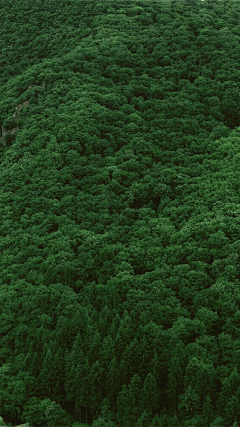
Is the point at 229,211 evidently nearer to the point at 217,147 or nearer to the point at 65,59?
the point at 217,147

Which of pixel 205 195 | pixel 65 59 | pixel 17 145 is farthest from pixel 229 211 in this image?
pixel 65 59

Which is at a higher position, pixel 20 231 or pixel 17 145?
A: pixel 17 145

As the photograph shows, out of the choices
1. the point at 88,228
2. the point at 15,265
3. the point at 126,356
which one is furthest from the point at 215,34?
the point at 126,356

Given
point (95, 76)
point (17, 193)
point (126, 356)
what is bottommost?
point (126, 356)

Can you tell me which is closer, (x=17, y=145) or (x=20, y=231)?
(x=20, y=231)

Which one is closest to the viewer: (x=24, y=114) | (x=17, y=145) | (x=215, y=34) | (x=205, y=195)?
(x=205, y=195)

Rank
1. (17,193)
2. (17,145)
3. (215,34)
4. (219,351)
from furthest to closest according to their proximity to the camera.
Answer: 1. (215,34)
2. (17,145)
3. (17,193)
4. (219,351)
